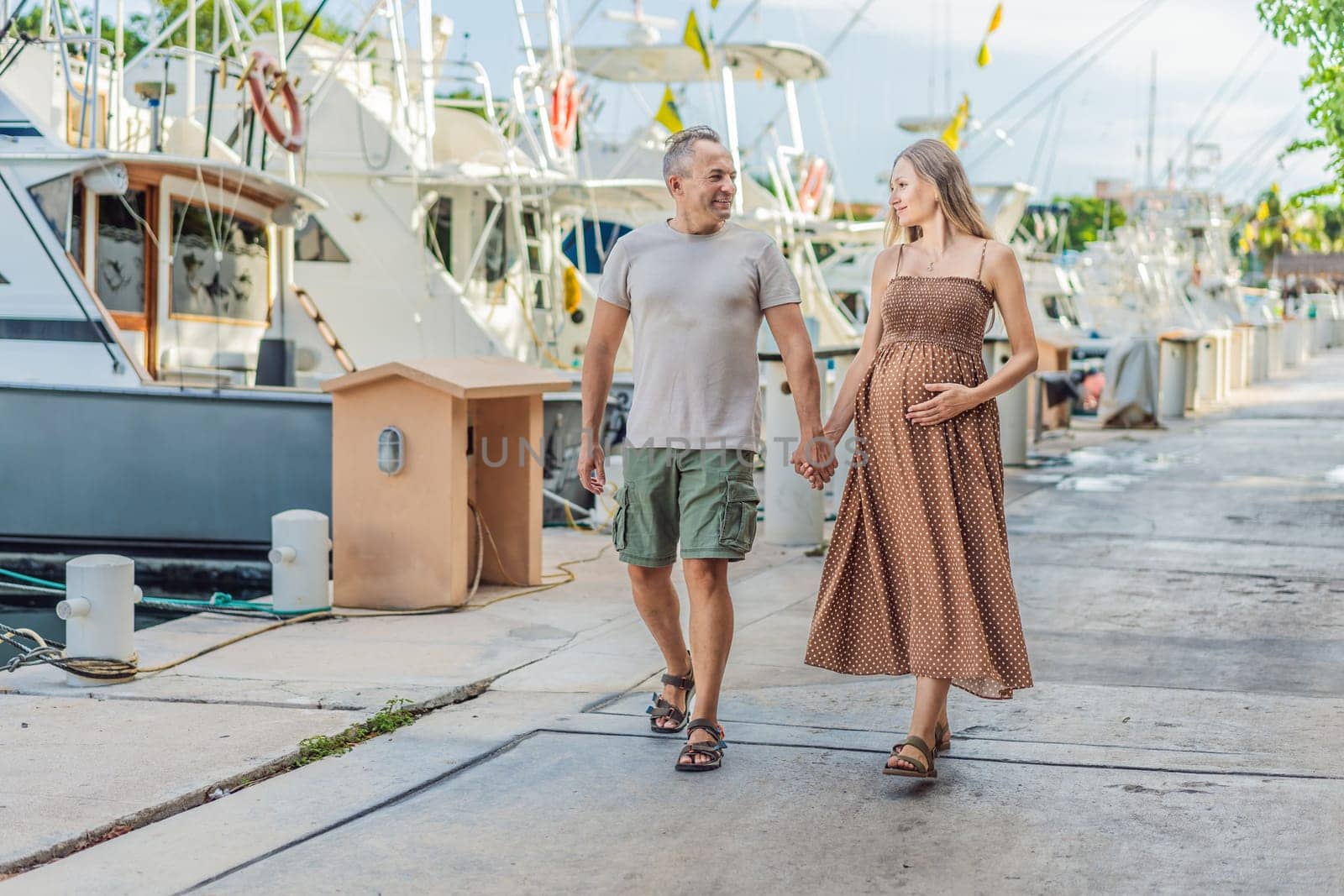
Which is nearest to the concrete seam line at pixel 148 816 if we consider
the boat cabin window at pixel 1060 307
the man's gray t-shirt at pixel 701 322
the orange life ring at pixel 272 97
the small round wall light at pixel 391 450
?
the man's gray t-shirt at pixel 701 322

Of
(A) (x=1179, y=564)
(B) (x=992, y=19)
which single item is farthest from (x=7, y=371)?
(B) (x=992, y=19)

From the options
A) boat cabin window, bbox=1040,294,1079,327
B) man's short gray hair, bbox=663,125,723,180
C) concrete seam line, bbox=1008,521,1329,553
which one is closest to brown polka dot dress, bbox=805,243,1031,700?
man's short gray hair, bbox=663,125,723,180

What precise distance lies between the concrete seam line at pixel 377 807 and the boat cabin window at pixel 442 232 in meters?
14.3

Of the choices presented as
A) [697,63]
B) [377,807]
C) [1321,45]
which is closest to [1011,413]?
[1321,45]

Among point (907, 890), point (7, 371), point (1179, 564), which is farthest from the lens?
point (7, 371)

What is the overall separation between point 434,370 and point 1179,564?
4431 mm

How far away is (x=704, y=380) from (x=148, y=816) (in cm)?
197

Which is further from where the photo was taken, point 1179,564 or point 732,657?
point 1179,564

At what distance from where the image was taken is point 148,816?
428 cm

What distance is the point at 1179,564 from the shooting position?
9.25 meters

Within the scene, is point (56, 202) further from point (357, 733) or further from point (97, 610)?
point (357, 733)

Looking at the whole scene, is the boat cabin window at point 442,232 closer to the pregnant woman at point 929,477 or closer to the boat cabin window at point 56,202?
the boat cabin window at point 56,202

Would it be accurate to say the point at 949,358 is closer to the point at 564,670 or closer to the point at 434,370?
the point at 564,670

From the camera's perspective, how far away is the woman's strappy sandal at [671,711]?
518 cm
